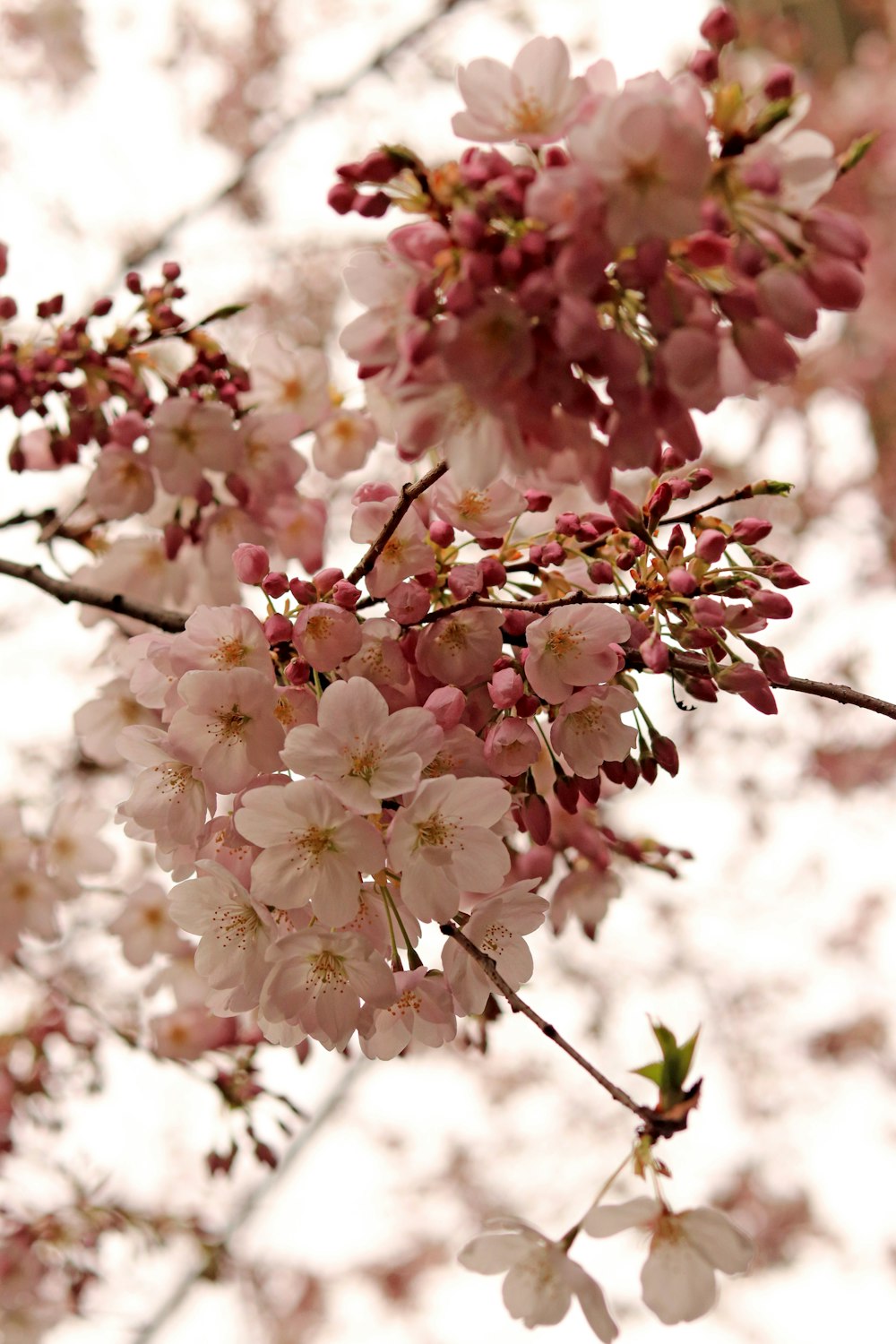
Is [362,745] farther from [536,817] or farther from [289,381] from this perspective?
[289,381]

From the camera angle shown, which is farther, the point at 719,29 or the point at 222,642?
the point at 222,642

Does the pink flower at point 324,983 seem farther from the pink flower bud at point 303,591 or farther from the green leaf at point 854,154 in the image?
the green leaf at point 854,154

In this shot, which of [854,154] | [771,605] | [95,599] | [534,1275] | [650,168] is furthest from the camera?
[95,599]

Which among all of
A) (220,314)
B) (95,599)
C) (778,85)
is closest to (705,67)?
(778,85)

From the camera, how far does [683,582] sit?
786 mm

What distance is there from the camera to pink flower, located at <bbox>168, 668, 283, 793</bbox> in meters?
0.82

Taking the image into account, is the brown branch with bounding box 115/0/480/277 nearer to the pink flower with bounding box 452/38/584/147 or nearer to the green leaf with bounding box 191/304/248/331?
the green leaf with bounding box 191/304/248/331

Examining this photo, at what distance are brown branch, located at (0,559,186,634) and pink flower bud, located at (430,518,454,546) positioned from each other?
0.32 meters

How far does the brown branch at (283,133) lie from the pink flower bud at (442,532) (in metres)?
2.65

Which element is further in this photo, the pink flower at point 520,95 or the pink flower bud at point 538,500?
the pink flower bud at point 538,500

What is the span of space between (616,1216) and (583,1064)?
0.24 meters

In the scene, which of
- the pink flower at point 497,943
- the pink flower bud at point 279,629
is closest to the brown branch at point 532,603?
the pink flower bud at point 279,629

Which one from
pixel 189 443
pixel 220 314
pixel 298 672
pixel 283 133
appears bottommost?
pixel 298 672

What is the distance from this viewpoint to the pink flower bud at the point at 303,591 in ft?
2.75
